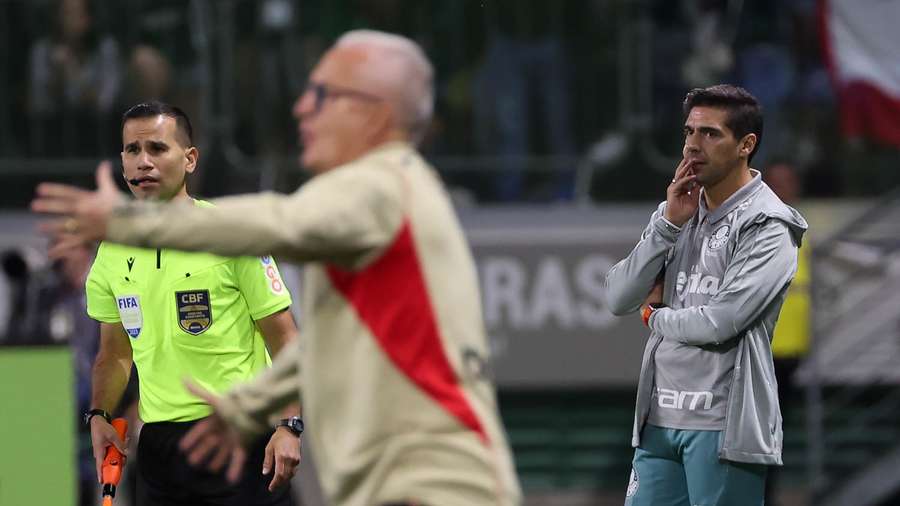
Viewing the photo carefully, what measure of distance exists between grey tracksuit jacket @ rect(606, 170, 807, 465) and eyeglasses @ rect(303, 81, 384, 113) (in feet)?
6.47

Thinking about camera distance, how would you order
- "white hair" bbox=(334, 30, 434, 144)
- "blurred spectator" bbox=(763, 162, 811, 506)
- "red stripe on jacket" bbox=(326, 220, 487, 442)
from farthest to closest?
1. "blurred spectator" bbox=(763, 162, 811, 506)
2. "white hair" bbox=(334, 30, 434, 144)
3. "red stripe on jacket" bbox=(326, 220, 487, 442)

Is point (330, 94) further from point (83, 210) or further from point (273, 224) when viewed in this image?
point (83, 210)

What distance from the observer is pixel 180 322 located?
623 centimetres

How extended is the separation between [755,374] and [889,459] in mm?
6124

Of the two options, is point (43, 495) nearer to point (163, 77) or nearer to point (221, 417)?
point (221, 417)

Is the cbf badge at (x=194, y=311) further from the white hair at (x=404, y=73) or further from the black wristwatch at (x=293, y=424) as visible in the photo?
the white hair at (x=404, y=73)

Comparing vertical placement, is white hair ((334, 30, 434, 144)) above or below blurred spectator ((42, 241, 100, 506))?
above

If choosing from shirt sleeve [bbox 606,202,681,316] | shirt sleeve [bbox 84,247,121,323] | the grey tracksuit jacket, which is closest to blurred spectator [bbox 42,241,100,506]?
shirt sleeve [bbox 84,247,121,323]

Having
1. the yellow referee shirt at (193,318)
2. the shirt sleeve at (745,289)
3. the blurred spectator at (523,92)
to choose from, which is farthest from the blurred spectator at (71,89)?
the shirt sleeve at (745,289)

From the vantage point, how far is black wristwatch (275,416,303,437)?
6.08m

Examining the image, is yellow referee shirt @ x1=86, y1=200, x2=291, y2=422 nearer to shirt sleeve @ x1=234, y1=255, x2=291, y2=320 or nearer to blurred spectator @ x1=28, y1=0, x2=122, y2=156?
shirt sleeve @ x1=234, y1=255, x2=291, y2=320

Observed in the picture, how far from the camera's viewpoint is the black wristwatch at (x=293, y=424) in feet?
19.9

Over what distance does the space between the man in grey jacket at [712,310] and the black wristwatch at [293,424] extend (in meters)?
1.20

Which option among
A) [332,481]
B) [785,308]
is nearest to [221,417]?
[332,481]
